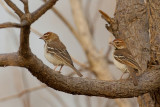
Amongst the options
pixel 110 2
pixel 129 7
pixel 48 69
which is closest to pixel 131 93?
pixel 48 69

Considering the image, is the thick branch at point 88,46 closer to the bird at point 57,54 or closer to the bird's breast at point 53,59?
the bird at point 57,54

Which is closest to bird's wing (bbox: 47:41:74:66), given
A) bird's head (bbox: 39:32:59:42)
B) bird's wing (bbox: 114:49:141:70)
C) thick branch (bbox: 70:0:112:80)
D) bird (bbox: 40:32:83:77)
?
bird (bbox: 40:32:83:77)

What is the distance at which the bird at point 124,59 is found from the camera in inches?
264

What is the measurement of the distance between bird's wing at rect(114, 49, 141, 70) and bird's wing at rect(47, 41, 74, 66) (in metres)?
0.85

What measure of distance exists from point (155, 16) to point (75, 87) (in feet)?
6.64

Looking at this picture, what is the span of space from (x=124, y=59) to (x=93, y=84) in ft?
5.32

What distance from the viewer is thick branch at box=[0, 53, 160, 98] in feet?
16.8

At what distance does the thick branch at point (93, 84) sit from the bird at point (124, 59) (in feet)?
1.36

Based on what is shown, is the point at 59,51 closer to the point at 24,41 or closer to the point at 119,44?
the point at 119,44

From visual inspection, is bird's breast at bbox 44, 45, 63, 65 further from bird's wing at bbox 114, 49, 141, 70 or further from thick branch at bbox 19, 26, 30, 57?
thick branch at bbox 19, 26, 30, 57

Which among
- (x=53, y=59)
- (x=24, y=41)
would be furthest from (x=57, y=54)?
(x=24, y=41)

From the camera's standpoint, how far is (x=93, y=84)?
5680 mm

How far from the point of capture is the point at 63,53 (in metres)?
8.02

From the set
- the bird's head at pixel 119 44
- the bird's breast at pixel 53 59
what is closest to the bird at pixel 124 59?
the bird's head at pixel 119 44
